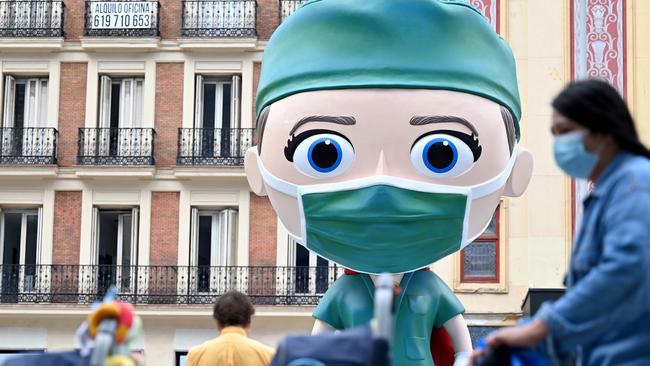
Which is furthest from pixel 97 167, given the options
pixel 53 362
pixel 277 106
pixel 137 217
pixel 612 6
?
pixel 53 362

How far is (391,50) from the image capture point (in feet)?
25.2

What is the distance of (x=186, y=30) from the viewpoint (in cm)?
2844

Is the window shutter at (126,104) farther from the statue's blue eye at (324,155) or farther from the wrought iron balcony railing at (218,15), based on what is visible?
the statue's blue eye at (324,155)

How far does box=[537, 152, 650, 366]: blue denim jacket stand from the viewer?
4.12 meters

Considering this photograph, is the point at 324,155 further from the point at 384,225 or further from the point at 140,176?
the point at 140,176

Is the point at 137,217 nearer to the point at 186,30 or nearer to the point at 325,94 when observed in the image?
the point at 186,30

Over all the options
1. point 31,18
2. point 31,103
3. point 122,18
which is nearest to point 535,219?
point 122,18

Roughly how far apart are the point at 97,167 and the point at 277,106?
2049 centimetres

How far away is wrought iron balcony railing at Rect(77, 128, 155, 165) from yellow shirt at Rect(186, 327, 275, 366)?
68.8ft

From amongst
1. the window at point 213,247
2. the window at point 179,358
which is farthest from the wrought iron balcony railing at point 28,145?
the window at point 179,358

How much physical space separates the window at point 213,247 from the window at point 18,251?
3.28 metres

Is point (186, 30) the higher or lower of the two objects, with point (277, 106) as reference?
higher

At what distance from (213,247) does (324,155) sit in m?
20.6

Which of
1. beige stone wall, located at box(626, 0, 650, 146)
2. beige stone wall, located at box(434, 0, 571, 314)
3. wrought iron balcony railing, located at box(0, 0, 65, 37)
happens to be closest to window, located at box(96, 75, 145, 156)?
wrought iron balcony railing, located at box(0, 0, 65, 37)
